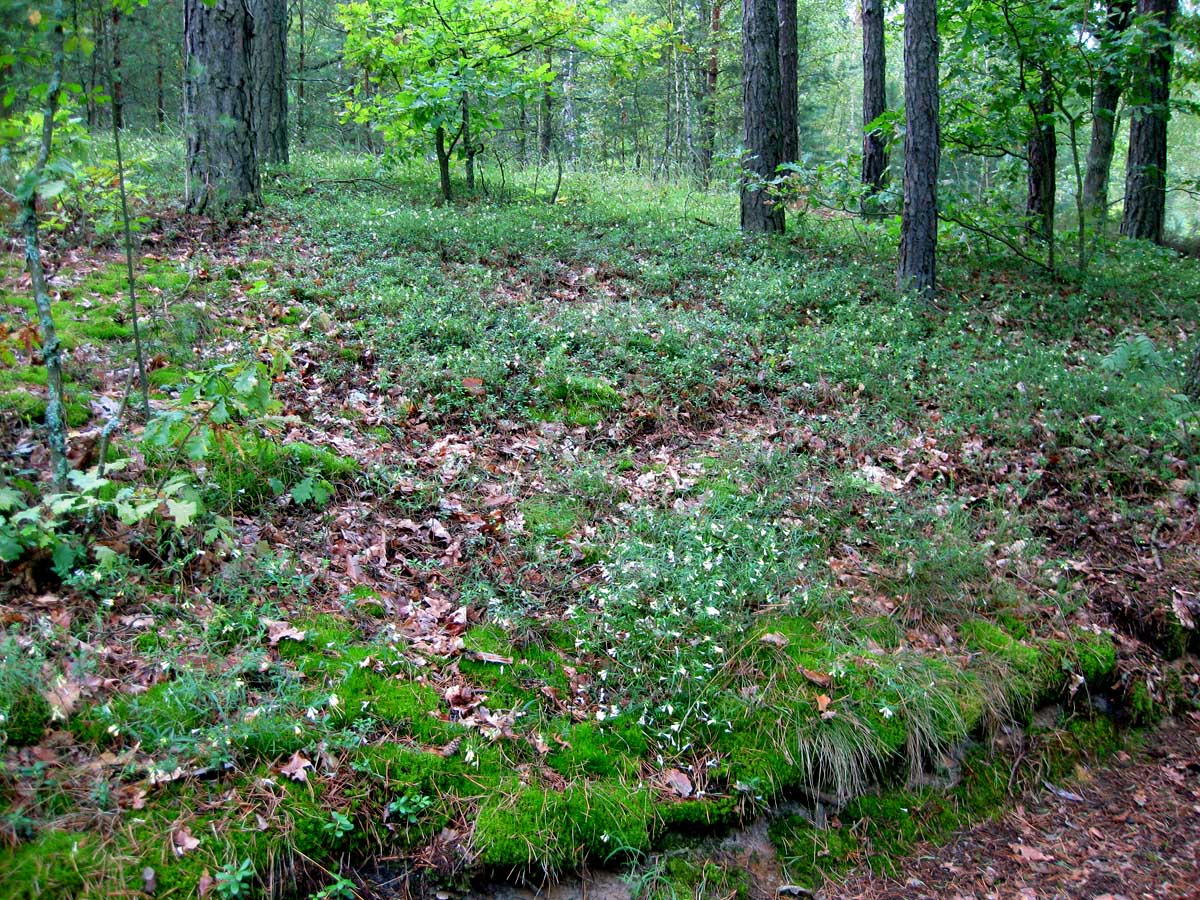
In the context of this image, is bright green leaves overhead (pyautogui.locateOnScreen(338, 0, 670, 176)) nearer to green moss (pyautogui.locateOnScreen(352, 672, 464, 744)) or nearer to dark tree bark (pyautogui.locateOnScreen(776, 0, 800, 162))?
dark tree bark (pyautogui.locateOnScreen(776, 0, 800, 162))

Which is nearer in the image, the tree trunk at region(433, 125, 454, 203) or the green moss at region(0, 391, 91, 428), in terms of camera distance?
the green moss at region(0, 391, 91, 428)

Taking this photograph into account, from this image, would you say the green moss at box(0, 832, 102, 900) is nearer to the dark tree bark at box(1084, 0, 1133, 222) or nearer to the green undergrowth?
the green undergrowth

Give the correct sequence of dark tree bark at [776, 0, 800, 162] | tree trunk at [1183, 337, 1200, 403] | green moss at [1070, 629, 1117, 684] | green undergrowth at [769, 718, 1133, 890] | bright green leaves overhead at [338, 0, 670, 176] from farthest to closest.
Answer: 1. dark tree bark at [776, 0, 800, 162]
2. bright green leaves overhead at [338, 0, 670, 176]
3. tree trunk at [1183, 337, 1200, 403]
4. green moss at [1070, 629, 1117, 684]
5. green undergrowth at [769, 718, 1133, 890]

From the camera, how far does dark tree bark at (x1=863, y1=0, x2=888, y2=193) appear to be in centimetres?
1264

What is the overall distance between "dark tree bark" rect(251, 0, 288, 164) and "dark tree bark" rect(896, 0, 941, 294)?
32.1 feet

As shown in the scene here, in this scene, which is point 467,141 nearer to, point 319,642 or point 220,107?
point 220,107

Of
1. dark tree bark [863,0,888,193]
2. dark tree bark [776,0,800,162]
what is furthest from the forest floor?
dark tree bark [863,0,888,193]

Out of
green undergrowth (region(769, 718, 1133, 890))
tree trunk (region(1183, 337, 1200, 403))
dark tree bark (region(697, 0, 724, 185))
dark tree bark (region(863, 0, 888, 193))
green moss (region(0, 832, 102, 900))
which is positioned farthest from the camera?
dark tree bark (region(697, 0, 724, 185))

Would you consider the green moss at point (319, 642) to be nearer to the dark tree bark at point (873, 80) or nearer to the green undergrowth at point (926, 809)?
the green undergrowth at point (926, 809)

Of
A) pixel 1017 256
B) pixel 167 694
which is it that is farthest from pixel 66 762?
pixel 1017 256

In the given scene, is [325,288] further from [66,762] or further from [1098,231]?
[1098,231]

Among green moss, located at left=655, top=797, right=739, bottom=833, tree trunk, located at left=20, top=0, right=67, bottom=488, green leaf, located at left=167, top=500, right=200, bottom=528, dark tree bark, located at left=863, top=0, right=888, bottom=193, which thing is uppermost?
dark tree bark, located at left=863, top=0, right=888, bottom=193

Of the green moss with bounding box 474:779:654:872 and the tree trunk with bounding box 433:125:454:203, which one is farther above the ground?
the tree trunk with bounding box 433:125:454:203

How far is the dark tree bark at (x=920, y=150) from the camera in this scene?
909cm
